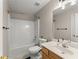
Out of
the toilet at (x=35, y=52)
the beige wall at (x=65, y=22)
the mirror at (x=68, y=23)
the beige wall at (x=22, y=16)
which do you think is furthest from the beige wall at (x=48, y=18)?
the beige wall at (x=22, y=16)

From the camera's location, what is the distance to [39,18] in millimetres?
4086

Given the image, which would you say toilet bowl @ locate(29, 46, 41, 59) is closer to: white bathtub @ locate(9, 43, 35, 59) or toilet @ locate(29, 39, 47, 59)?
toilet @ locate(29, 39, 47, 59)

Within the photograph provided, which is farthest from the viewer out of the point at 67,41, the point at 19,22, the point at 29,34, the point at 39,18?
the point at 29,34

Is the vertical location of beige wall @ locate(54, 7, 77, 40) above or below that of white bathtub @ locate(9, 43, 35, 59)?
above

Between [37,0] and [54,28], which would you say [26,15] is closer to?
[37,0]

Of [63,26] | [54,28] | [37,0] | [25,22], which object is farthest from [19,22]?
[63,26]

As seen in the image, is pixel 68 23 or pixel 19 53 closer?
pixel 68 23

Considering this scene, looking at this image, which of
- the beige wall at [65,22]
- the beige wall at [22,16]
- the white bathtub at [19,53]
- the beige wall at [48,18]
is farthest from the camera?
the beige wall at [22,16]

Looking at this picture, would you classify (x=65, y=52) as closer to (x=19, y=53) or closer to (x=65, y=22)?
(x=65, y=22)

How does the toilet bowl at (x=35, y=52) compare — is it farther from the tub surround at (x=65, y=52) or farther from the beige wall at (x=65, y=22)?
the tub surround at (x=65, y=52)

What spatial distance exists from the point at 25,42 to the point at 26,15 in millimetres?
1457

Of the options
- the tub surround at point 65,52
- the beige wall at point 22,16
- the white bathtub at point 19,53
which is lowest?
the white bathtub at point 19,53

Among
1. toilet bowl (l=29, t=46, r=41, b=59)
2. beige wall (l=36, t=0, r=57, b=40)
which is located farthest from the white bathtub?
beige wall (l=36, t=0, r=57, b=40)

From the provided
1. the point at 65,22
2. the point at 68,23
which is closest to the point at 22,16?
the point at 65,22
